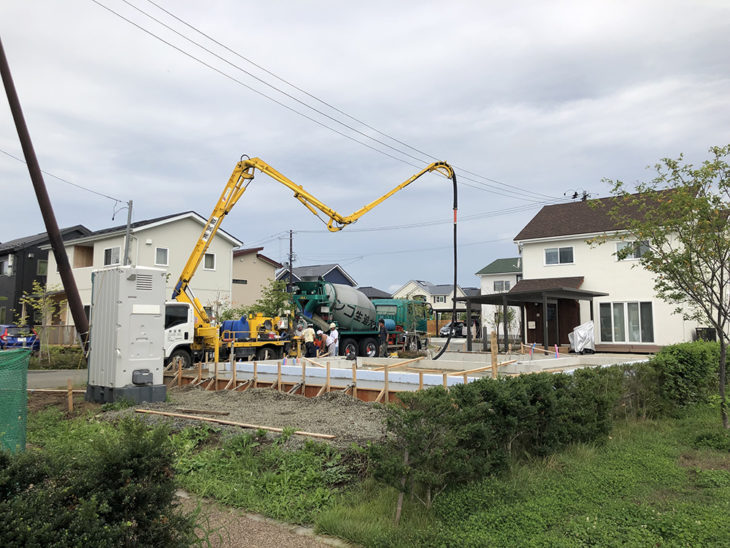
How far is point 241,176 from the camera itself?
1914 cm

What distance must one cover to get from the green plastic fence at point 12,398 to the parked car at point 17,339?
66.6ft

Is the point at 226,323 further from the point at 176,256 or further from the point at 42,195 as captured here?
the point at 176,256

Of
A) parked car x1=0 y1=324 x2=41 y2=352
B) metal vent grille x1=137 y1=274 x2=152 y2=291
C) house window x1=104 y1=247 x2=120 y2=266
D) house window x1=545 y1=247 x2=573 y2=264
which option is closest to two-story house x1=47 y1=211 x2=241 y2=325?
house window x1=104 y1=247 x2=120 y2=266

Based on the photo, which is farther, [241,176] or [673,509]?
[241,176]

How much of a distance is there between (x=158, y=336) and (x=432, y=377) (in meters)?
5.69

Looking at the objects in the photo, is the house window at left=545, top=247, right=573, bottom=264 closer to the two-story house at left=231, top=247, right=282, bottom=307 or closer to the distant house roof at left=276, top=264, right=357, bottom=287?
the two-story house at left=231, top=247, right=282, bottom=307

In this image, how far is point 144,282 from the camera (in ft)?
36.8

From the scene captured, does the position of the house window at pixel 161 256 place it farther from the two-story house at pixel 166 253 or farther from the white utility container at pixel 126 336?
the white utility container at pixel 126 336

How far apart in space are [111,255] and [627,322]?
89.8 ft

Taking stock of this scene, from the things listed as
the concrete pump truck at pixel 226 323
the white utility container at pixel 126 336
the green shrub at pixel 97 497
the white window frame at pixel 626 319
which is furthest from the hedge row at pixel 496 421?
the white window frame at pixel 626 319

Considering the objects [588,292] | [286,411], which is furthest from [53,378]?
[588,292]

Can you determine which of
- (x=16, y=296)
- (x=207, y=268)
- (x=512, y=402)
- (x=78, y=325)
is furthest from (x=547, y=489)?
(x=16, y=296)

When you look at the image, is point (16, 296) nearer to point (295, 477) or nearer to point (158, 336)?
point (158, 336)

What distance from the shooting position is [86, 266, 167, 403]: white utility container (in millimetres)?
10844
